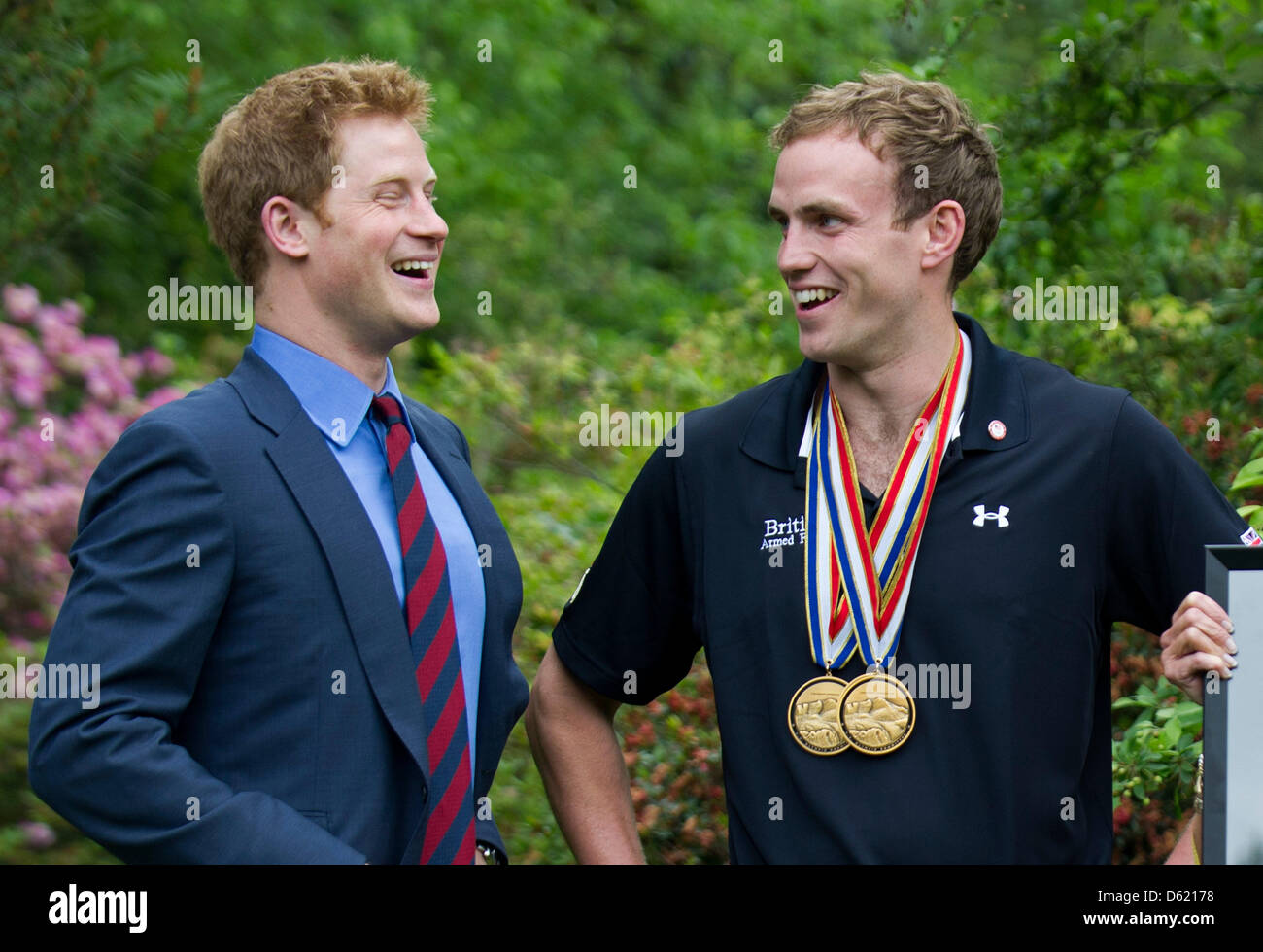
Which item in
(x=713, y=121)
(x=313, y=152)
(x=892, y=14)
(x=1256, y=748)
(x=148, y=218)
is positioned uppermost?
(x=713, y=121)

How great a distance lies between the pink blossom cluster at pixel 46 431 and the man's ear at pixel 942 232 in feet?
13.0

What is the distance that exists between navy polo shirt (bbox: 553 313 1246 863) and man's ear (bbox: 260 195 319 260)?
948 millimetres

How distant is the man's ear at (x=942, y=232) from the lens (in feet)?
10.2

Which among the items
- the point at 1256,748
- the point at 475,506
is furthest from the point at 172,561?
the point at 1256,748

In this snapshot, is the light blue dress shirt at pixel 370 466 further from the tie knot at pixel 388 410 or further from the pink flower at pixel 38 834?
the pink flower at pixel 38 834

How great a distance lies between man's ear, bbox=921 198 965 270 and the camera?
3121 millimetres

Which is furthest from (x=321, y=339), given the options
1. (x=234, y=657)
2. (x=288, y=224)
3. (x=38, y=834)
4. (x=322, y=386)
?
(x=38, y=834)

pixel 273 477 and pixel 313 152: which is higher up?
pixel 313 152

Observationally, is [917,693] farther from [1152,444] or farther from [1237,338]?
[1237,338]

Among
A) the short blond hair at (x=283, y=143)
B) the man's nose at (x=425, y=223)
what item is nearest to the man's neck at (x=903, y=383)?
the man's nose at (x=425, y=223)

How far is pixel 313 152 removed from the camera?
2971mm

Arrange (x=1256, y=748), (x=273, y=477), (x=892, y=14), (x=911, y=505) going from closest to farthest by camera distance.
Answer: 1. (x=1256, y=748)
2. (x=273, y=477)
3. (x=911, y=505)
4. (x=892, y=14)

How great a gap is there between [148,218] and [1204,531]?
8343 millimetres

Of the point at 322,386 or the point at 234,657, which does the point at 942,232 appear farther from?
the point at 234,657
